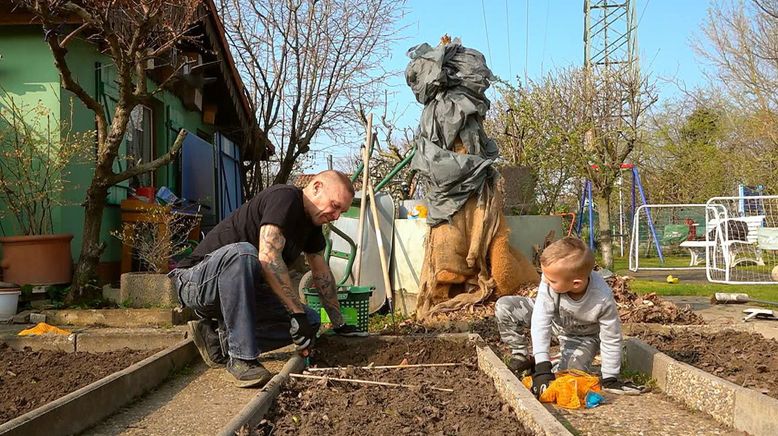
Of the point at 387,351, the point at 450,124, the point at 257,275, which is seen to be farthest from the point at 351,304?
the point at 450,124

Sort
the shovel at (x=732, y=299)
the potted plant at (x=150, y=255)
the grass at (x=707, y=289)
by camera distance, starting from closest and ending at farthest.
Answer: the potted plant at (x=150, y=255)
the shovel at (x=732, y=299)
the grass at (x=707, y=289)

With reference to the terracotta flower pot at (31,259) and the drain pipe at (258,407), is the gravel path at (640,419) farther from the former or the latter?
the terracotta flower pot at (31,259)

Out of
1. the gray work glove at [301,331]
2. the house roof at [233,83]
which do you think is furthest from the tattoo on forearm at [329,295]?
the house roof at [233,83]

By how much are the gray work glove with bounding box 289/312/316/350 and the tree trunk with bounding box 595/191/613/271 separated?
10.8 metres

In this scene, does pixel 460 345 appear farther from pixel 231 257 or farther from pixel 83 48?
pixel 83 48

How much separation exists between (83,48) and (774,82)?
50.9 ft

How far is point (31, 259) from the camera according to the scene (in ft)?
23.5

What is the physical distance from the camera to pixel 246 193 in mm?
16375

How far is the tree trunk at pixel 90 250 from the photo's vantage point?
23.1ft

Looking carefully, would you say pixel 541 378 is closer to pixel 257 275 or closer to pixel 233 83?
pixel 257 275

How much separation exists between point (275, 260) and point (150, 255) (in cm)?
394

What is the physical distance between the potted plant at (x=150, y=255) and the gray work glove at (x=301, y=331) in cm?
294

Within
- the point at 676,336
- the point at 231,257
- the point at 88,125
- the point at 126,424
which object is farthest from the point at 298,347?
the point at 88,125

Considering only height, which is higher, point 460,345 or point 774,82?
Result: point 774,82
